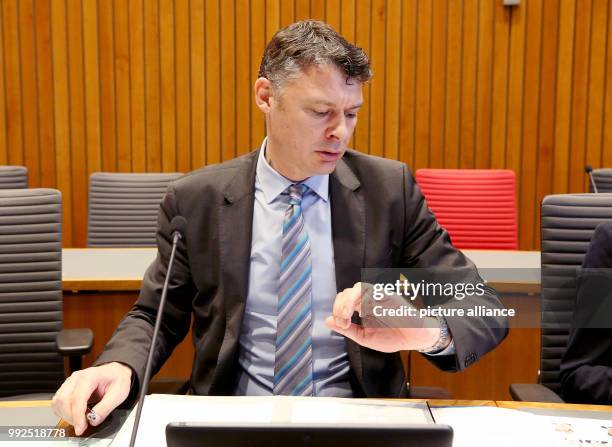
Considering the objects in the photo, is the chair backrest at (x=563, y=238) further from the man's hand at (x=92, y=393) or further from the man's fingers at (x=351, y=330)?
the man's hand at (x=92, y=393)

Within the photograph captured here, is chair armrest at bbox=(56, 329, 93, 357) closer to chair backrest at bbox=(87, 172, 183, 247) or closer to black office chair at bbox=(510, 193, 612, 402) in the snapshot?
black office chair at bbox=(510, 193, 612, 402)

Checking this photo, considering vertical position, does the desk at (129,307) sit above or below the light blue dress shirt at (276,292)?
below

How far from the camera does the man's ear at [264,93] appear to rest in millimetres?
1728

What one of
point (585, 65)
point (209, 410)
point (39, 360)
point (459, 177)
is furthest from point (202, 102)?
point (209, 410)

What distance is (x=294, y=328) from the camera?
5.31 ft

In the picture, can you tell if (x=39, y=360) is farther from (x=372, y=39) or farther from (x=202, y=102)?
(x=372, y=39)

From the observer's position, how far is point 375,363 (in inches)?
65.5

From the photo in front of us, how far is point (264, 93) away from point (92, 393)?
816mm

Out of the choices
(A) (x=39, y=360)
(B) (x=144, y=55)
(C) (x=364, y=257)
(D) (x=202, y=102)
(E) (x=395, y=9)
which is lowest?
(A) (x=39, y=360)

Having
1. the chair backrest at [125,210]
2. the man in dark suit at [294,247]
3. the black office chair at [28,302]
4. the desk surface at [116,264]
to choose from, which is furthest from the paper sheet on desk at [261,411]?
the chair backrest at [125,210]

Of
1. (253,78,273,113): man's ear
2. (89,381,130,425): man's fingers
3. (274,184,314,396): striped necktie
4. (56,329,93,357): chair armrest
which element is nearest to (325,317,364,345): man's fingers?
(274,184,314,396): striped necktie

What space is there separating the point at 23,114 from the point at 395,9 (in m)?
2.78

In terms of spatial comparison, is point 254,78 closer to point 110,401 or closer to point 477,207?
point 477,207

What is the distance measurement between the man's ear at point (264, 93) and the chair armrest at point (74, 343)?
84 centimetres
